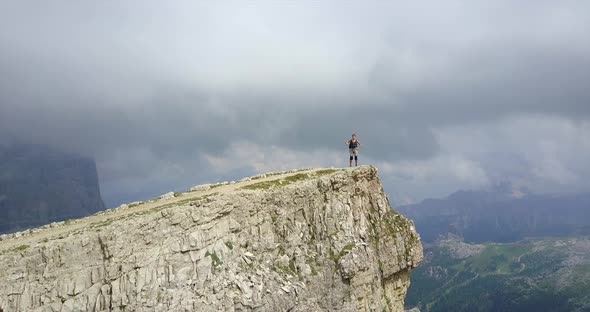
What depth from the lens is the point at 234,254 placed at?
43094 millimetres

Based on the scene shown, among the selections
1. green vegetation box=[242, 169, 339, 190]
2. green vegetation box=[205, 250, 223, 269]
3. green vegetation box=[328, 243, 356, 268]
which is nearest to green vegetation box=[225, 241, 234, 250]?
green vegetation box=[205, 250, 223, 269]

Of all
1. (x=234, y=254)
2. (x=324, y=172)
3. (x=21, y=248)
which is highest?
(x=324, y=172)

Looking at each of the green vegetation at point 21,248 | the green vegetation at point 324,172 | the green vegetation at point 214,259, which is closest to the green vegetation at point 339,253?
the green vegetation at point 324,172

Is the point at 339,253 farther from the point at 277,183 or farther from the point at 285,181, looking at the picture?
the point at 277,183

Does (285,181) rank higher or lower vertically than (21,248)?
higher

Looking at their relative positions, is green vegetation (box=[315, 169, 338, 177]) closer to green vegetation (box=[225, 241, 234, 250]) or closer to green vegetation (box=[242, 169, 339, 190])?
green vegetation (box=[242, 169, 339, 190])

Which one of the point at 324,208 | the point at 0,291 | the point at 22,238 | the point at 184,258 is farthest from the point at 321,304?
the point at 22,238

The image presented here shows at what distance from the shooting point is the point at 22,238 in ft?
148

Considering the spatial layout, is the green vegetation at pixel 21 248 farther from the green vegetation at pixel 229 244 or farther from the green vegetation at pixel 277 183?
the green vegetation at pixel 277 183

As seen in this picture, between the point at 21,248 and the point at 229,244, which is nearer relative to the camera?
the point at 21,248

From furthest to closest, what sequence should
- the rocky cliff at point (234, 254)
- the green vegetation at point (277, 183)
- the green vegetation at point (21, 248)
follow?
1. the green vegetation at point (277, 183)
2. the green vegetation at point (21, 248)
3. the rocky cliff at point (234, 254)

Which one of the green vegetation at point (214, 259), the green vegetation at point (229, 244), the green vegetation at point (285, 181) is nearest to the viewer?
the green vegetation at point (214, 259)

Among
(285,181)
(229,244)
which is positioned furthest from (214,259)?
(285,181)

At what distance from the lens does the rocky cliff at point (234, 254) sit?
37000mm
